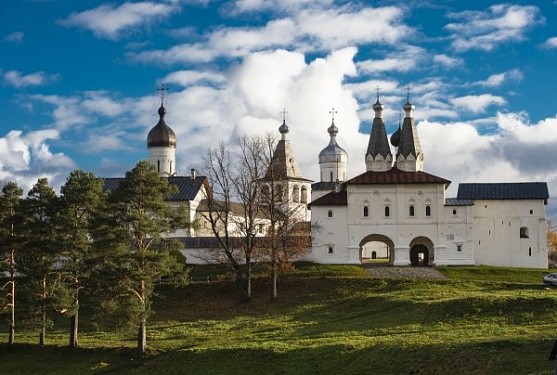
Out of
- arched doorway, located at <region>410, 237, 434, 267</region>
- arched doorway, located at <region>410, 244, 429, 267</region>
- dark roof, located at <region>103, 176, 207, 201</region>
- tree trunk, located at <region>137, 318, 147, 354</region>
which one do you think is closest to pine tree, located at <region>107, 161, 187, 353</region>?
tree trunk, located at <region>137, 318, 147, 354</region>

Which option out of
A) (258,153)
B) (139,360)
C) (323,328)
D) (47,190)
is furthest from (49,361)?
(258,153)

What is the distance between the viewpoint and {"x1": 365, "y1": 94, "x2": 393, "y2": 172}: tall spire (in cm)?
6131

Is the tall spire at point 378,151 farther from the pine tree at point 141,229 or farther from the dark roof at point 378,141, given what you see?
the pine tree at point 141,229

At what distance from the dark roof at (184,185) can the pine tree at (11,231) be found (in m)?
26.9

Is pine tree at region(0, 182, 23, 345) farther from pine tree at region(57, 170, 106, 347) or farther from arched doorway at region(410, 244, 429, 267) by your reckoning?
arched doorway at region(410, 244, 429, 267)

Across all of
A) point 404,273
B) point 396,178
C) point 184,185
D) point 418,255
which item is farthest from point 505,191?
point 184,185

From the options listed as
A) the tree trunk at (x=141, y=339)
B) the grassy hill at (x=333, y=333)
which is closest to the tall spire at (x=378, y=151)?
the grassy hill at (x=333, y=333)

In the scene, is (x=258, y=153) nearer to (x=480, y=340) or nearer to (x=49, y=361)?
(x=49, y=361)

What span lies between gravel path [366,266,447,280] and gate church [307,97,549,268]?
3156mm

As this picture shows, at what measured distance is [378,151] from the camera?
6141 cm

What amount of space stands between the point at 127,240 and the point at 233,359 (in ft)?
27.8

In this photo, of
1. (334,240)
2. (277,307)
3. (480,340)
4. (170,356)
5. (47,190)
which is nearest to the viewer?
(480,340)

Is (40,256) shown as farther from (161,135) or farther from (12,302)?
(161,135)

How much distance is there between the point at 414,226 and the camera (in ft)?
185
